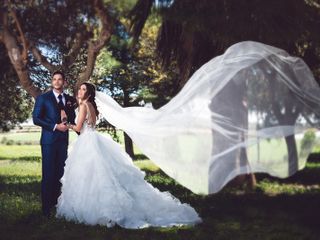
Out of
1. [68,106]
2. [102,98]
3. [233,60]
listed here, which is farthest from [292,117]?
[68,106]

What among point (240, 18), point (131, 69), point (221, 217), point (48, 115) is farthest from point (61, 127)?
point (131, 69)

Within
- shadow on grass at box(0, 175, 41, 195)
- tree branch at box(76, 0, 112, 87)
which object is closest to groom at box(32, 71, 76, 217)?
tree branch at box(76, 0, 112, 87)

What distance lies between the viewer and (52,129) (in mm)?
8195

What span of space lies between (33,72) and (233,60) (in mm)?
11355

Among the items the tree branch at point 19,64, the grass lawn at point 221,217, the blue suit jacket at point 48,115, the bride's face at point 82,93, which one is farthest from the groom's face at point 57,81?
the tree branch at point 19,64

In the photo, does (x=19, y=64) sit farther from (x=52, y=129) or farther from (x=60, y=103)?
(x=52, y=129)

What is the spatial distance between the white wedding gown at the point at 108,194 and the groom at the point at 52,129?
0.77ft

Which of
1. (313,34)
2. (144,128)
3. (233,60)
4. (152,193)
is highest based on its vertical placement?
(313,34)

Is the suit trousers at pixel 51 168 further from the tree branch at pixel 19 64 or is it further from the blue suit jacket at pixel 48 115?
the tree branch at pixel 19 64

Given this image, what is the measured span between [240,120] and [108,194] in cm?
243

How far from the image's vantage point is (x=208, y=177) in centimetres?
639

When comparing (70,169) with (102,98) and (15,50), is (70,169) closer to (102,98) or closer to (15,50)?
(102,98)

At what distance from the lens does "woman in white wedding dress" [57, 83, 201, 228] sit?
24.7ft

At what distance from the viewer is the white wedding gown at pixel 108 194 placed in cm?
752
